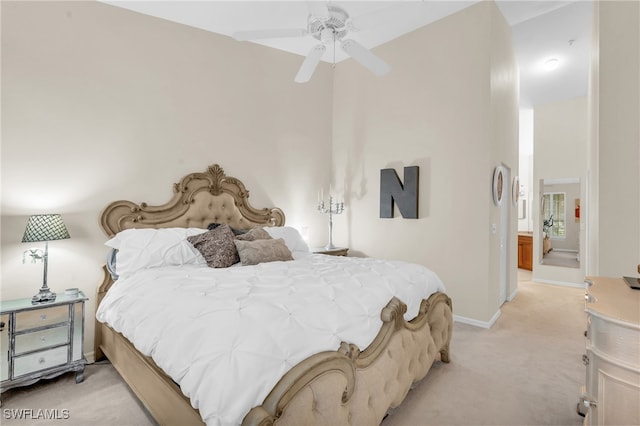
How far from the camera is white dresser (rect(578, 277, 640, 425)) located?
114 cm

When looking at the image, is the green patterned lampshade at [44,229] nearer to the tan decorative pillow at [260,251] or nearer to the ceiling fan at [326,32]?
the tan decorative pillow at [260,251]

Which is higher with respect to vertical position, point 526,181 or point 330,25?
point 330,25

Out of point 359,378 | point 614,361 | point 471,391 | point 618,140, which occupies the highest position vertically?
point 618,140

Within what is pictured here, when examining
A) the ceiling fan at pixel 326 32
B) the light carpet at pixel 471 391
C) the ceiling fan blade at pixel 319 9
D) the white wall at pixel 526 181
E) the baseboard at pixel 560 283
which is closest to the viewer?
the light carpet at pixel 471 391

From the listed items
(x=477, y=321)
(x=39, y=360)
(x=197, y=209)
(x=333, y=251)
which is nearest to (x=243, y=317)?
(x=39, y=360)

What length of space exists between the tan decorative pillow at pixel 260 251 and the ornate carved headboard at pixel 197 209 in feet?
2.75

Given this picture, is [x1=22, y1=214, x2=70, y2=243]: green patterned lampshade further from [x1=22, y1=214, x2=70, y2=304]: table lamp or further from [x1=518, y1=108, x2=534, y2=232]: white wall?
[x1=518, y1=108, x2=534, y2=232]: white wall

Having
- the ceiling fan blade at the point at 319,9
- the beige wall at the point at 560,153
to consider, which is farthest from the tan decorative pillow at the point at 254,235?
the beige wall at the point at 560,153

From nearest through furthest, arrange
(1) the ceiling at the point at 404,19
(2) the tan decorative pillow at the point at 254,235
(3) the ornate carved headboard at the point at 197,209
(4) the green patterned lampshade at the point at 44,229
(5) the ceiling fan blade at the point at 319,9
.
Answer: (5) the ceiling fan blade at the point at 319,9, (4) the green patterned lampshade at the point at 44,229, (3) the ornate carved headboard at the point at 197,209, (2) the tan decorative pillow at the point at 254,235, (1) the ceiling at the point at 404,19

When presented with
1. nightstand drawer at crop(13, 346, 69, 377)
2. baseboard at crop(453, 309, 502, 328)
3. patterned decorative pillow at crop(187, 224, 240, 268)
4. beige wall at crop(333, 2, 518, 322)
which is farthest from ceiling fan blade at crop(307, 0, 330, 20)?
Result: baseboard at crop(453, 309, 502, 328)

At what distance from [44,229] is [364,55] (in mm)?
2760

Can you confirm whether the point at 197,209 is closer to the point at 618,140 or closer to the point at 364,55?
the point at 364,55

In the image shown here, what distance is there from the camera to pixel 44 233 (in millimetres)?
2377

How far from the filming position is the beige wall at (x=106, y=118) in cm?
257
